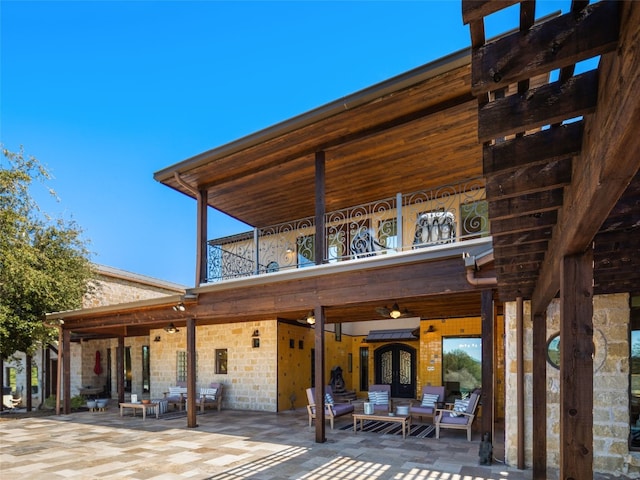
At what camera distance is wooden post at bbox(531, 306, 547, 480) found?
4828 millimetres

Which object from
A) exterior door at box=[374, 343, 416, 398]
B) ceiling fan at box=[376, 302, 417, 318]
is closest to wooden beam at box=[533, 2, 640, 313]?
ceiling fan at box=[376, 302, 417, 318]

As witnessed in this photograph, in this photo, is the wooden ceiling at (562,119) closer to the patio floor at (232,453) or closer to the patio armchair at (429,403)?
the patio floor at (232,453)

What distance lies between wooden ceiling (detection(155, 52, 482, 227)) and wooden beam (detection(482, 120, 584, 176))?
390cm

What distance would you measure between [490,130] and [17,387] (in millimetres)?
21741

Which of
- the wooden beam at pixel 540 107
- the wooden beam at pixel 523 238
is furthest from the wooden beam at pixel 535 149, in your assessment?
the wooden beam at pixel 523 238

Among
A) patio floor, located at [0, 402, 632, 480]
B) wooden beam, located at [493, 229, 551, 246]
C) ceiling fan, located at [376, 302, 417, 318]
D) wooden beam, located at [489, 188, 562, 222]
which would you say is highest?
wooden beam, located at [489, 188, 562, 222]

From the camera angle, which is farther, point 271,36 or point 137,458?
point 271,36

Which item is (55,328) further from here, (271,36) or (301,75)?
(301,75)

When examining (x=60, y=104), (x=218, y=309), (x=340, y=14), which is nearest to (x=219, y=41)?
(x=340, y=14)

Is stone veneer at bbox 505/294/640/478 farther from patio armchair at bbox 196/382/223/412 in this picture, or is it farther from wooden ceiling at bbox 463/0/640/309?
patio armchair at bbox 196/382/223/412

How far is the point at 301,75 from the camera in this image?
90.6 feet

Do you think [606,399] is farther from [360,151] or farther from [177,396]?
[177,396]

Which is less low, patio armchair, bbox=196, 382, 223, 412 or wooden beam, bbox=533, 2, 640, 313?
wooden beam, bbox=533, 2, 640, 313

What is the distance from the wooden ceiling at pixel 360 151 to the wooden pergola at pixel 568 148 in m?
3.52
